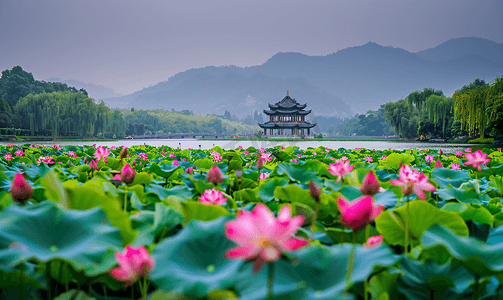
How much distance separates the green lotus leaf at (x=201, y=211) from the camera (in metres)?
0.69

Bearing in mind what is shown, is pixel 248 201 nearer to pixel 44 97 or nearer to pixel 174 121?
pixel 44 97

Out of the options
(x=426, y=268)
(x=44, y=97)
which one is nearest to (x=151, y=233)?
(x=426, y=268)

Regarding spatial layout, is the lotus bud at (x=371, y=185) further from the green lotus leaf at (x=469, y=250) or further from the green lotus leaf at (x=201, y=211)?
the green lotus leaf at (x=201, y=211)

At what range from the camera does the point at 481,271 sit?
53 cm

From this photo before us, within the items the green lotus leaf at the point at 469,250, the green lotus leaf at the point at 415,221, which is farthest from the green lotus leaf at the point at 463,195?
the green lotus leaf at the point at 469,250

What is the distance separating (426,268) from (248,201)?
0.76 m

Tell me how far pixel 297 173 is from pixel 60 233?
119 cm

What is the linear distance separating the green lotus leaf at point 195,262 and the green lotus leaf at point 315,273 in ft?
0.13

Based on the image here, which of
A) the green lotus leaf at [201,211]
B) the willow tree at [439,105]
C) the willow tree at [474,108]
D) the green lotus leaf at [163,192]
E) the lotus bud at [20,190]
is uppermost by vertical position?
the willow tree at [439,105]

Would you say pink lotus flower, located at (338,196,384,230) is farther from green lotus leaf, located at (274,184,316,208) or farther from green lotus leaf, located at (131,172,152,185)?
green lotus leaf, located at (131,172,152,185)

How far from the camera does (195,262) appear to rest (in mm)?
517

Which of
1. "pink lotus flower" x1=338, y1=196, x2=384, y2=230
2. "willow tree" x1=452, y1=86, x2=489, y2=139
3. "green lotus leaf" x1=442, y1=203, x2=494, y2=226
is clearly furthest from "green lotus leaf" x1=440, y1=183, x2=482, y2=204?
"willow tree" x1=452, y1=86, x2=489, y2=139

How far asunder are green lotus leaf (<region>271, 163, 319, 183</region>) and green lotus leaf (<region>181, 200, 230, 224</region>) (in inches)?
34.2

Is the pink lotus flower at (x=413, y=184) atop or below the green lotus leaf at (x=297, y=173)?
atop
